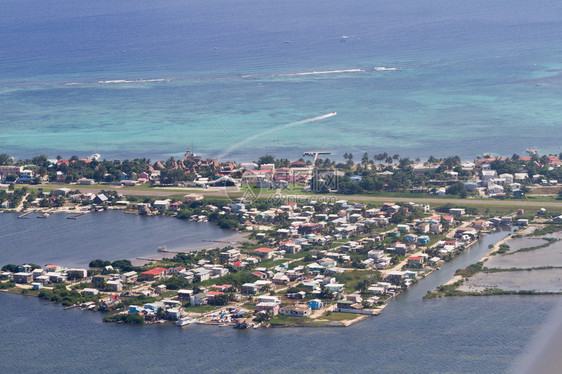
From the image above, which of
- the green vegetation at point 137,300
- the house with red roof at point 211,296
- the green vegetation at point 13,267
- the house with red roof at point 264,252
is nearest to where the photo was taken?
the house with red roof at point 211,296

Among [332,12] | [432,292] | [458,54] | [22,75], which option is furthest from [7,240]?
[332,12]

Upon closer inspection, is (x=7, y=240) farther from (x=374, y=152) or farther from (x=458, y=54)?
(x=458, y=54)

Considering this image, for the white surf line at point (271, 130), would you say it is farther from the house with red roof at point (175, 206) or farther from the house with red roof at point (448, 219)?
the house with red roof at point (448, 219)

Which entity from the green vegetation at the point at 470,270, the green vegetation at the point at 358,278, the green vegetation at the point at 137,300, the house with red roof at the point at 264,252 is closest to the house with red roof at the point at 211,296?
the green vegetation at the point at 137,300

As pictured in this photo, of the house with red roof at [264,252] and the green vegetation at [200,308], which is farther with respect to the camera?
the house with red roof at [264,252]

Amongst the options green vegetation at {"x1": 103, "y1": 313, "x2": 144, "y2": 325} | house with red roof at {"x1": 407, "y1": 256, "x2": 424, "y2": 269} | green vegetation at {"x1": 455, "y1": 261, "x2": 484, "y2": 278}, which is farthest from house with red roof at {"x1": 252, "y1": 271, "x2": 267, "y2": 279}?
green vegetation at {"x1": 455, "y1": 261, "x2": 484, "y2": 278}
